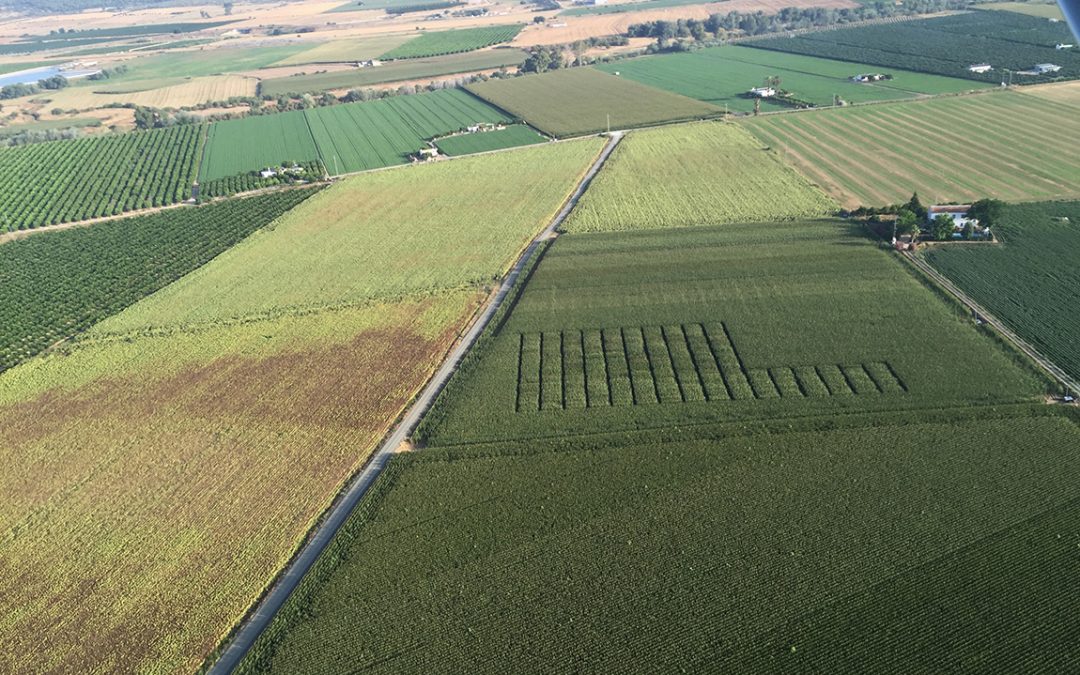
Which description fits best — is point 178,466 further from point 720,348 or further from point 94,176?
point 94,176

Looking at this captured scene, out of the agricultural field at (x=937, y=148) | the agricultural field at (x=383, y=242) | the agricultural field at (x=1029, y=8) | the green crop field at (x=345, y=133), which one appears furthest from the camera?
the agricultural field at (x=1029, y=8)

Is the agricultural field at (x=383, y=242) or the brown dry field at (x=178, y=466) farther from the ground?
the agricultural field at (x=383, y=242)

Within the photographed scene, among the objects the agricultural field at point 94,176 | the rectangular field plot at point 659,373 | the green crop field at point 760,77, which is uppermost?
the green crop field at point 760,77

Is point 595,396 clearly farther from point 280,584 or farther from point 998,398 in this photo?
point 998,398

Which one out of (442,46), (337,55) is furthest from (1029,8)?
(337,55)

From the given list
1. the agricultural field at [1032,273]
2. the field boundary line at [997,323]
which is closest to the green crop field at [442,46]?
the agricultural field at [1032,273]

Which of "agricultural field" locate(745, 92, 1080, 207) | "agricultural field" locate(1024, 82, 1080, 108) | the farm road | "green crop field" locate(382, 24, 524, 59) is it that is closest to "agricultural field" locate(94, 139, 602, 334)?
the farm road

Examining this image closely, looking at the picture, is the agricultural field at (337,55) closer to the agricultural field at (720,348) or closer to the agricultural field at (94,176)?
the agricultural field at (94,176)
